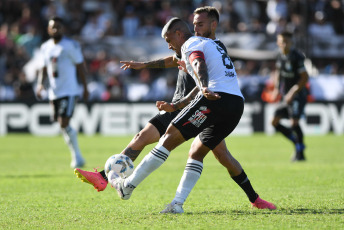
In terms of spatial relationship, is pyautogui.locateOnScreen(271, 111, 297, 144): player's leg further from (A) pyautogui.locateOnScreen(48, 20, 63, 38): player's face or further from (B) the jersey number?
(B) the jersey number

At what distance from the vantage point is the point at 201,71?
20.4 ft

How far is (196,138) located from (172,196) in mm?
1598

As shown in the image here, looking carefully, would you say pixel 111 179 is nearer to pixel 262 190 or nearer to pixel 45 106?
pixel 262 190

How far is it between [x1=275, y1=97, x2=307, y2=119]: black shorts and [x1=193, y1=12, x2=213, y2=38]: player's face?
6.85 meters

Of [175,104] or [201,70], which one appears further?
[175,104]

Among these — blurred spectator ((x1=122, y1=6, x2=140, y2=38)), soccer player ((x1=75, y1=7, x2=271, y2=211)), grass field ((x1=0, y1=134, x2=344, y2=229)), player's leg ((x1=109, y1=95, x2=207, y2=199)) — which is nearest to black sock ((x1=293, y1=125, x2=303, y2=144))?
grass field ((x1=0, y1=134, x2=344, y2=229))

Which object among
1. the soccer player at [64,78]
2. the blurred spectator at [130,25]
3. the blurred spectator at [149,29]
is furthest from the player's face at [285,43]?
the blurred spectator at [130,25]

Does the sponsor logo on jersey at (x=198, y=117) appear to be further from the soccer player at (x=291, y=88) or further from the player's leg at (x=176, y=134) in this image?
the soccer player at (x=291, y=88)

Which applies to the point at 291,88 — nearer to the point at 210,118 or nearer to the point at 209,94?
the point at 210,118

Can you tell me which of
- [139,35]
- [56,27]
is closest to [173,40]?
[56,27]

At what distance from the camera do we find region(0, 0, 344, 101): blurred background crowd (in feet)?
76.2

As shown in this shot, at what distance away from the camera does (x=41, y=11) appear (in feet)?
85.9

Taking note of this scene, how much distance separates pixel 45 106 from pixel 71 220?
1498 centimetres

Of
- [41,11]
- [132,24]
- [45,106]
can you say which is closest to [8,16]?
[41,11]
